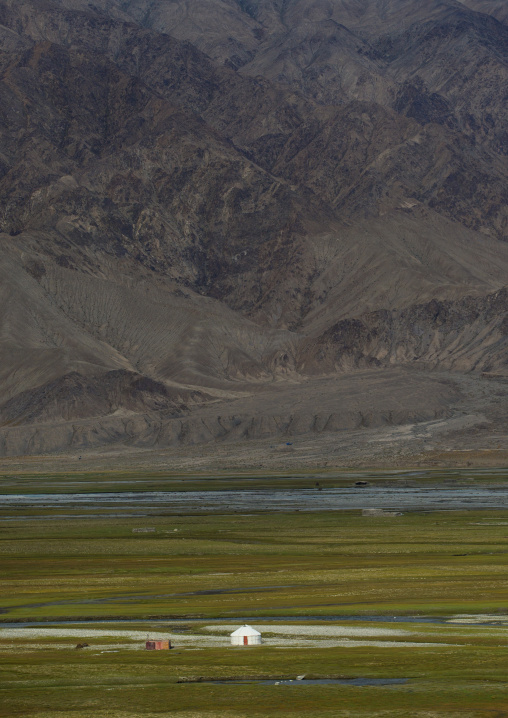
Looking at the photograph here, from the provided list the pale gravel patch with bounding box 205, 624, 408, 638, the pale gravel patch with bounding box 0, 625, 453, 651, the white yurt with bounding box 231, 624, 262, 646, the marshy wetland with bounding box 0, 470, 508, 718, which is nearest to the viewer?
the marshy wetland with bounding box 0, 470, 508, 718

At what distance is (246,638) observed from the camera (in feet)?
84.5

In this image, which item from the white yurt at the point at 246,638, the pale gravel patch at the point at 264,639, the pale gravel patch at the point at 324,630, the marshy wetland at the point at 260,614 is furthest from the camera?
the pale gravel patch at the point at 324,630

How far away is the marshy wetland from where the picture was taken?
19875 mm

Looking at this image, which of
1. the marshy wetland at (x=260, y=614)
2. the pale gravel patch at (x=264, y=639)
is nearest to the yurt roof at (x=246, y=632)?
the pale gravel patch at (x=264, y=639)

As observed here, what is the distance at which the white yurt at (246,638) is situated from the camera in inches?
1014

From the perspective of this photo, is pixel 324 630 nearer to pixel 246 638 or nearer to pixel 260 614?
pixel 246 638

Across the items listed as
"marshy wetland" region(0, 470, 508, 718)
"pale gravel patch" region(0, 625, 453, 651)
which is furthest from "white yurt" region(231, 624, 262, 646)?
"marshy wetland" region(0, 470, 508, 718)

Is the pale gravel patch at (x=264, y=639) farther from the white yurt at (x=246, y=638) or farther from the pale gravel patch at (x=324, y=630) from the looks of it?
the white yurt at (x=246, y=638)

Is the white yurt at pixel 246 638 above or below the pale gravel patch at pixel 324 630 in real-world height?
below

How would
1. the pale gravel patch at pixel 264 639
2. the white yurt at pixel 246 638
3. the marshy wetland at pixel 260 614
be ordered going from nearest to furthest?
the marshy wetland at pixel 260 614
the pale gravel patch at pixel 264 639
the white yurt at pixel 246 638

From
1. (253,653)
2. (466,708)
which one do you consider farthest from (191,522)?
(466,708)

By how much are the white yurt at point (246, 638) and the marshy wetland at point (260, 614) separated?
14.7 inches

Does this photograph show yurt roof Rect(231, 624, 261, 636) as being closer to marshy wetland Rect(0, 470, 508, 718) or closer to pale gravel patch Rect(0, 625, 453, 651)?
pale gravel patch Rect(0, 625, 453, 651)

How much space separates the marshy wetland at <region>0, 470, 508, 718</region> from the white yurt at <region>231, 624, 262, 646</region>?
374 millimetres
